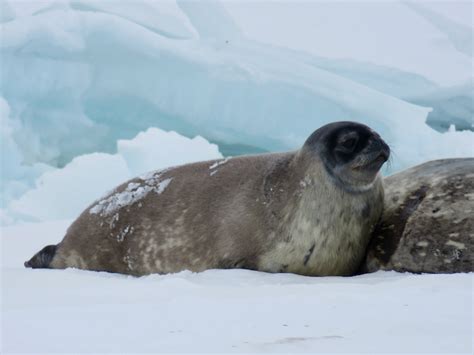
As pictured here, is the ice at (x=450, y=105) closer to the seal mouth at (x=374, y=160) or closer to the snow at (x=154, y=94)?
→ the snow at (x=154, y=94)

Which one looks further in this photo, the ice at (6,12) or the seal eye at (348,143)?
the ice at (6,12)

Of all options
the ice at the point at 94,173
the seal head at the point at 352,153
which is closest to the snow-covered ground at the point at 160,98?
the ice at the point at 94,173

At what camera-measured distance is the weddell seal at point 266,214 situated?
2963 mm

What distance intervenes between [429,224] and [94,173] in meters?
6.56

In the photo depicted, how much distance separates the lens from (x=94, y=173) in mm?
8836

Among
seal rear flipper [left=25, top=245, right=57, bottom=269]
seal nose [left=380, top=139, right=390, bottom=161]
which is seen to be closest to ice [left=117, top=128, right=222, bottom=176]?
seal rear flipper [left=25, top=245, right=57, bottom=269]

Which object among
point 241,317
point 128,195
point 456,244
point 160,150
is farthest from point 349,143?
point 160,150

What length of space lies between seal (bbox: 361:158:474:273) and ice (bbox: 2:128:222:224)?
5769 mm

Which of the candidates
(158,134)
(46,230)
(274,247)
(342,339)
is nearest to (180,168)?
(274,247)

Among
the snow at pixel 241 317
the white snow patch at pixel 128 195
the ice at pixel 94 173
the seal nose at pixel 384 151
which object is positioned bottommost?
the ice at pixel 94 173

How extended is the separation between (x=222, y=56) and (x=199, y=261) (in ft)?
24.1

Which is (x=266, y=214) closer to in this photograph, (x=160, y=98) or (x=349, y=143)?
(x=349, y=143)

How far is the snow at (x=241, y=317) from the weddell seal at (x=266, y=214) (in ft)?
1.39

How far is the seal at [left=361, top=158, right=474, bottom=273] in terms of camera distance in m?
2.68
